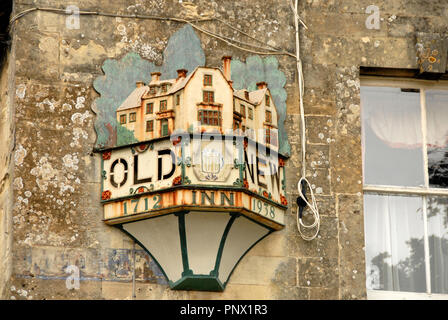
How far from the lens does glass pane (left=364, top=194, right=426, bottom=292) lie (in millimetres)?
11656

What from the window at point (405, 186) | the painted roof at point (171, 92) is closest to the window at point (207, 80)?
the painted roof at point (171, 92)

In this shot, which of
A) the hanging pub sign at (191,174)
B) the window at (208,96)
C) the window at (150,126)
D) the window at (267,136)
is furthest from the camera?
the window at (267,136)

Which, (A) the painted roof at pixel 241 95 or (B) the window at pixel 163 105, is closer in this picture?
(B) the window at pixel 163 105

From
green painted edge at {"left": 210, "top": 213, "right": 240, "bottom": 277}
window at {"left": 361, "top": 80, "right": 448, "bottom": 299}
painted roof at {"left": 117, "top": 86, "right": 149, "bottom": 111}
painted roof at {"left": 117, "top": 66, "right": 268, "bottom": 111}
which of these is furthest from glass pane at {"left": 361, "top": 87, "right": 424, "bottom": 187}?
painted roof at {"left": 117, "top": 86, "right": 149, "bottom": 111}

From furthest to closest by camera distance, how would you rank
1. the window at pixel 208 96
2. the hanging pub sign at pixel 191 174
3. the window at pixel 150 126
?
the window at pixel 150 126
the window at pixel 208 96
the hanging pub sign at pixel 191 174

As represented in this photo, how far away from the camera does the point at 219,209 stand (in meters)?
11.0

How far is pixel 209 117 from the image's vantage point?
36.4 feet

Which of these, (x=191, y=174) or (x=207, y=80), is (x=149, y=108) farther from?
(x=191, y=174)

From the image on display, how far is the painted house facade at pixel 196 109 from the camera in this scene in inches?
437

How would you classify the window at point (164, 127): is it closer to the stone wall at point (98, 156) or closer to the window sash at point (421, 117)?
the stone wall at point (98, 156)

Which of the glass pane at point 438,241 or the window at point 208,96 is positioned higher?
the window at point 208,96

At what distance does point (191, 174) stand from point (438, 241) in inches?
92.6
